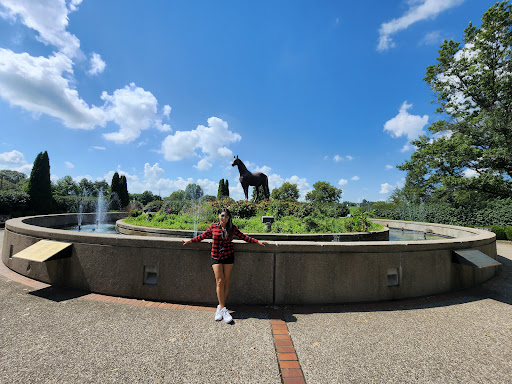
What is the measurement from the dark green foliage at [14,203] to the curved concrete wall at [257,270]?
21.1m

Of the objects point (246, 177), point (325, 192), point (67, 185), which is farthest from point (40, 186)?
point (67, 185)

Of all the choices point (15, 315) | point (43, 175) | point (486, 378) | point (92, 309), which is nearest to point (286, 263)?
point (486, 378)

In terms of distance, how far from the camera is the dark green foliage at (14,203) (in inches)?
734

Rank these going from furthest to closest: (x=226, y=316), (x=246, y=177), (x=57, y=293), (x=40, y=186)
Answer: (x=40, y=186), (x=246, y=177), (x=57, y=293), (x=226, y=316)

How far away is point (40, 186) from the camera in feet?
72.2

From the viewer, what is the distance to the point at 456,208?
712 inches

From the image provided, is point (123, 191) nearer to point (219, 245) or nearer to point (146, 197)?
point (219, 245)

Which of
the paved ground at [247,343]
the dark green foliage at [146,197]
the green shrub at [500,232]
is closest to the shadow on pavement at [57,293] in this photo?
the paved ground at [247,343]

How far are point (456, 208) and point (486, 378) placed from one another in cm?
2016

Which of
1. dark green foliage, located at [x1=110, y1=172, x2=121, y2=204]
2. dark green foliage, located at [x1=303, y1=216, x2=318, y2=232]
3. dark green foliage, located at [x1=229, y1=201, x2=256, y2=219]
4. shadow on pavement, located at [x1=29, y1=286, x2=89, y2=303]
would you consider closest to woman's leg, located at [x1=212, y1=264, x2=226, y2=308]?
shadow on pavement, located at [x1=29, y1=286, x2=89, y2=303]

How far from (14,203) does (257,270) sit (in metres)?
24.9

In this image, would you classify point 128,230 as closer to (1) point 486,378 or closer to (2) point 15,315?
(2) point 15,315

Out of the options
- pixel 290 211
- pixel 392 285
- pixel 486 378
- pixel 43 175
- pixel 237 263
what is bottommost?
pixel 486 378

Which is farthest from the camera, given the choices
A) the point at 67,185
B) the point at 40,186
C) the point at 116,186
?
the point at 67,185
